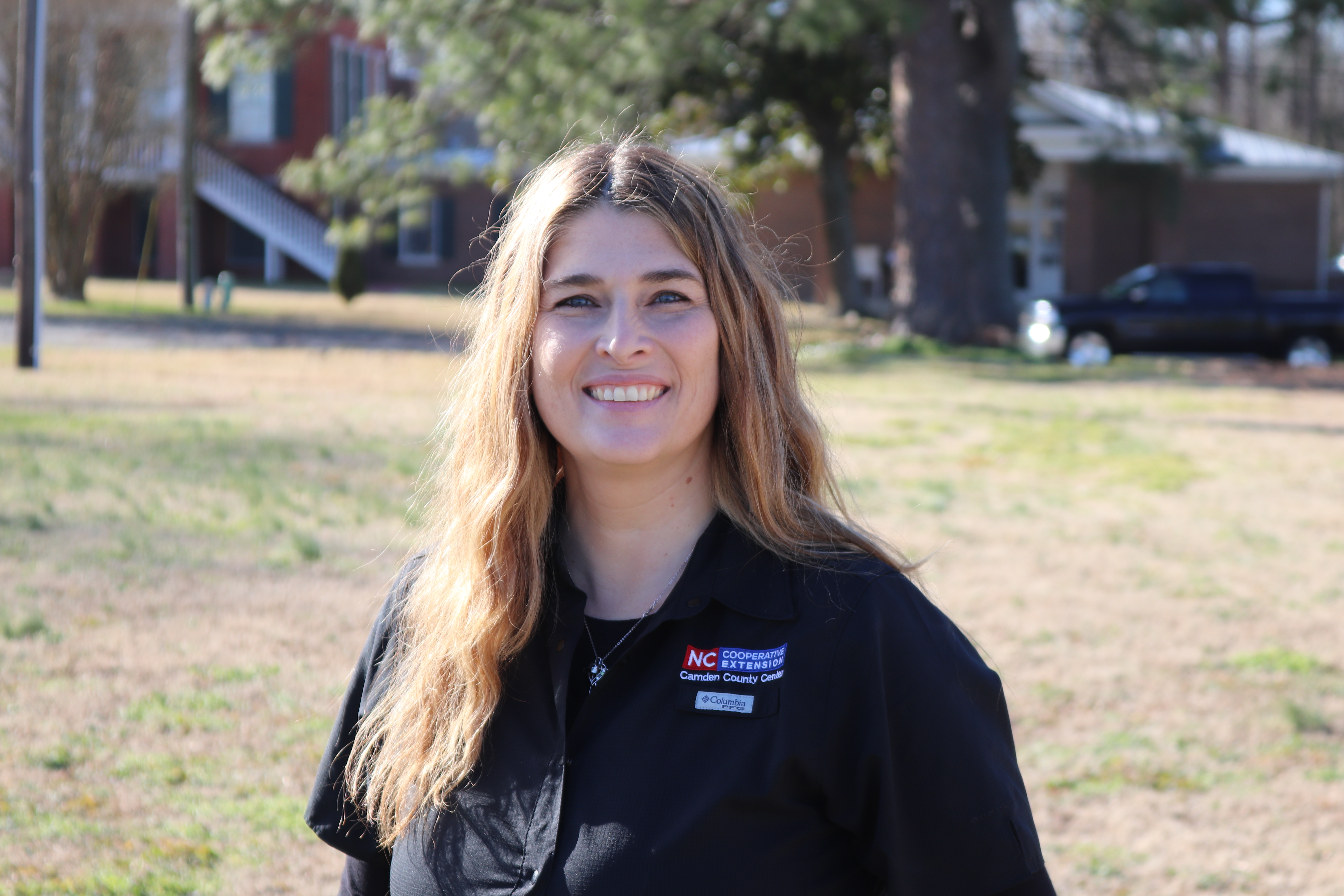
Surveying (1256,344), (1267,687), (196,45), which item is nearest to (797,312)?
(1267,687)

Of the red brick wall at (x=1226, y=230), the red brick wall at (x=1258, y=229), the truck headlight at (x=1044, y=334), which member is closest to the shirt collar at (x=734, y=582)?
the truck headlight at (x=1044, y=334)

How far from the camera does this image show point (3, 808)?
12.7 feet

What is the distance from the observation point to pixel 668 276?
2092 millimetres

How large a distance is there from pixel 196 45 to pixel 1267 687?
1014 inches

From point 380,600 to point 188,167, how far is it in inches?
815

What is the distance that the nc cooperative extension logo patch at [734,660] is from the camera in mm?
1872

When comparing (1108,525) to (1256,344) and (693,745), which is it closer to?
(693,745)

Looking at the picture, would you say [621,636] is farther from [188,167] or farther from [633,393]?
[188,167]

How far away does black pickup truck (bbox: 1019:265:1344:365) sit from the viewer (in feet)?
65.7

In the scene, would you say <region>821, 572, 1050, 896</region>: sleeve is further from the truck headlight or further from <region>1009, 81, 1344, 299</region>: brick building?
<region>1009, 81, 1344, 299</region>: brick building

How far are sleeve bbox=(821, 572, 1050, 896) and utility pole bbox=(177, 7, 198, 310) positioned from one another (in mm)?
24145

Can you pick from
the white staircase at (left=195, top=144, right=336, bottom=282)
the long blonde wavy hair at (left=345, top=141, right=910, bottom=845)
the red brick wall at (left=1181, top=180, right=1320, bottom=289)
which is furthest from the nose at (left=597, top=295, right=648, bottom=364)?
the white staircase at (left=195, top=144, right=336, bottom=282)

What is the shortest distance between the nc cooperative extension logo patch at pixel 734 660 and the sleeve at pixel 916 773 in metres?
0.09

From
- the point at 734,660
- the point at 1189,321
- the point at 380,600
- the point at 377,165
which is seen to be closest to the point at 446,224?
the point at 377,165
